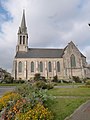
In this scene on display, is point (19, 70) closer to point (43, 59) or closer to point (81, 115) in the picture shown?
point (43, 59)

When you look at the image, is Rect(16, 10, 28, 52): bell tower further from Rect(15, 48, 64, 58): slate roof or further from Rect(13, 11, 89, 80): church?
Rect(15, 48, 64, 58): slate roof

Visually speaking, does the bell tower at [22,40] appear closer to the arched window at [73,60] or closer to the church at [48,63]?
the church at [48,63]

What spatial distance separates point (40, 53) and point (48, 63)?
20.5 ft

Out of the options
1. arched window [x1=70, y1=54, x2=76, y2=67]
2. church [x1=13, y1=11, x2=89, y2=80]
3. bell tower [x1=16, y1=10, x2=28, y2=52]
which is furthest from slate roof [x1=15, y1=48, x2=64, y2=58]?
arched window [x1=70, y1=54, x2=76, y2=67]

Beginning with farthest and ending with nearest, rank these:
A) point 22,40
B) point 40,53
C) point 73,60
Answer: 1. point 22,40
2. point 40,53
3. point 73,60

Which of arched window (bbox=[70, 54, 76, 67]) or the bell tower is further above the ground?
the bell tower

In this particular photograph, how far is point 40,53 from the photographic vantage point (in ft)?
265

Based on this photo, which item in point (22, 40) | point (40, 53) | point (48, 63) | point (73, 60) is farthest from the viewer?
point (22, 40)

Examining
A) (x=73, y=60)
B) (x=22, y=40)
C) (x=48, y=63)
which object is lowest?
(x=48, y=63)

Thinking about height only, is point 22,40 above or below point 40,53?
above

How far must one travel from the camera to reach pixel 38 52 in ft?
266

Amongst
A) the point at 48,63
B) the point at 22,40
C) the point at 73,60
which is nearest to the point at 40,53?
the point at 48,63

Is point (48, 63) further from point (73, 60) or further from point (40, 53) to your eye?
point (73, 60)

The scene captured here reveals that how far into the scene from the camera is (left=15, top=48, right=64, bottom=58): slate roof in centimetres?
7838
